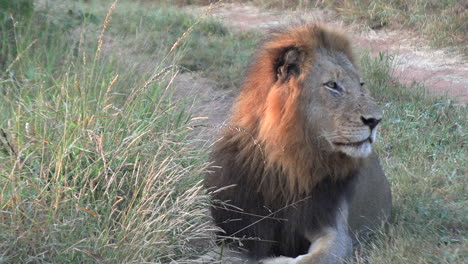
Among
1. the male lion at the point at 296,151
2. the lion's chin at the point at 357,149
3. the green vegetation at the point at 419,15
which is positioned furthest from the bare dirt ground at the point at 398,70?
the lion's chin at the point at 357,149

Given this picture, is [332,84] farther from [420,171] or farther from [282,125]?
[420,171]

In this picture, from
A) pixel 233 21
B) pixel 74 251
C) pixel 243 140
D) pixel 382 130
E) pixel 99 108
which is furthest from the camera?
pixel 233 21

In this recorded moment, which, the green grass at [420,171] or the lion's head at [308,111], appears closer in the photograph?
the lion's head at [308,111]

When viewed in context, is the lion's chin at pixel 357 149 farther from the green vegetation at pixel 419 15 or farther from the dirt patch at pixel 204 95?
the green vegetation at pixel 419 15

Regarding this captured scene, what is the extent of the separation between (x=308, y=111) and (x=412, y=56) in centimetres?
464

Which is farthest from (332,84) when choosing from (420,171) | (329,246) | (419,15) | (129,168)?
(419,15)

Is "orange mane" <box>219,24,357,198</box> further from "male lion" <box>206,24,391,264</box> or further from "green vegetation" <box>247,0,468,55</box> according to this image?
"green vegetation" <box>247,0,468,55</box>

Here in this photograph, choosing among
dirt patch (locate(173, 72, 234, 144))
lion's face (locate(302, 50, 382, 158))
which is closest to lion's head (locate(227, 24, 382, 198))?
lion's face (locate(302, 50, 382, 158))

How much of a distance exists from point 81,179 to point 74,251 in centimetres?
59

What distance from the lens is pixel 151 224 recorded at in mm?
3904

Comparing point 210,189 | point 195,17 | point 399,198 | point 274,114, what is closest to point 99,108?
point 210,189

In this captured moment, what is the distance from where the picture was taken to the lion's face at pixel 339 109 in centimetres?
362

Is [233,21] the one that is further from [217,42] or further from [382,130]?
[382,130]

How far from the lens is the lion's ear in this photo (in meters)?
3.80
